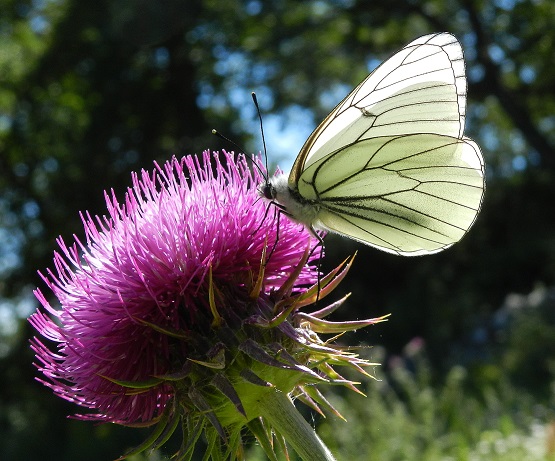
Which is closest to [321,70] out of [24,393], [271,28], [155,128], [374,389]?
[271,28]

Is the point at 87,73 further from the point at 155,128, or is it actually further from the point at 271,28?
the point at 271,28

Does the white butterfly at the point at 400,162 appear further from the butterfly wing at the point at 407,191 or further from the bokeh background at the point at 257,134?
the bokeh background at the point at 257,134

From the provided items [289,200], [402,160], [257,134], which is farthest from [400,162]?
[257,134]

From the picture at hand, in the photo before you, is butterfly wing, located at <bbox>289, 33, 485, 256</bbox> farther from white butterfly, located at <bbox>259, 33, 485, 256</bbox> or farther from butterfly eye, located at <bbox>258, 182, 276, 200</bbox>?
butterfly eye, located at <bbox>258, 182, 276, 200</bbox>

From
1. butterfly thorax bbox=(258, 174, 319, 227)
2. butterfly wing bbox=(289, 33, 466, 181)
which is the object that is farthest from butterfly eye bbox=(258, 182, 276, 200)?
butterfly wing bbox=(289, 33, 466, 181)

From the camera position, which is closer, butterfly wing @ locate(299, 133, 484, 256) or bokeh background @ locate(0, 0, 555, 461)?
butterfly wing @ locate(299, 133, 484, 256)

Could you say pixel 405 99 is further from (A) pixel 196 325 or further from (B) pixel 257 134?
(B) pixel 257 134
